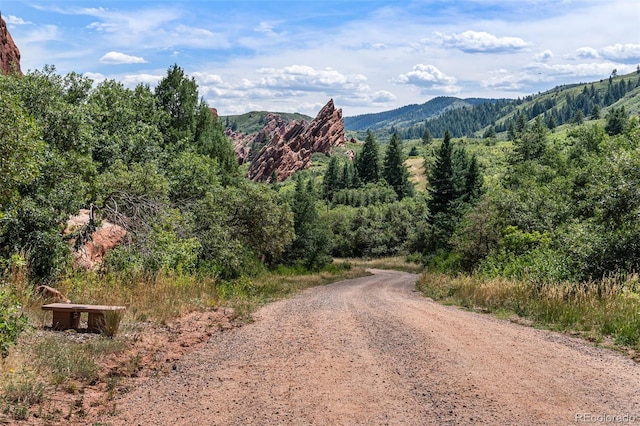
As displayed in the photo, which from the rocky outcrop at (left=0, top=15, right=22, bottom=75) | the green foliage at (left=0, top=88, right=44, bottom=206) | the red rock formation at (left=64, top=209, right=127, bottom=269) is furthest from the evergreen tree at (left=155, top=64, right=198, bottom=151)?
the green foliage at (left=0, top=88, right=44, bottom=206)

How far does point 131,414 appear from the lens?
532cm

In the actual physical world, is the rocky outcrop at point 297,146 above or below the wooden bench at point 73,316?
above

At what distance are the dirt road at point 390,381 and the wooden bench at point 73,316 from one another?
1.80 metres

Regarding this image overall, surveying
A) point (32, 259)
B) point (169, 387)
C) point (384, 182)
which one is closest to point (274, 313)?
point (32, 259)

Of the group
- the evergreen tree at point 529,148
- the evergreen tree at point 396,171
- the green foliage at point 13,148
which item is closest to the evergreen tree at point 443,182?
the evergreen tree at point 529,148

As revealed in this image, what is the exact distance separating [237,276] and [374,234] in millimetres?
60104

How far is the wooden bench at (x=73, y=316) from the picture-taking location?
8258 millimetres

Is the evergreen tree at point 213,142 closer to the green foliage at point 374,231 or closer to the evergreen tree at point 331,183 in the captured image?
the green foliage at point 374,231

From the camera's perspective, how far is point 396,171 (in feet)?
372

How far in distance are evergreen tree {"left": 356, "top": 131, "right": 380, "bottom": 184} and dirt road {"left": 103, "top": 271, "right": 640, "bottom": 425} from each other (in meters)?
108

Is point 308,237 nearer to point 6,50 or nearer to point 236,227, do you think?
point 236,227

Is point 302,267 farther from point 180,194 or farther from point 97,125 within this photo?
point 97,125

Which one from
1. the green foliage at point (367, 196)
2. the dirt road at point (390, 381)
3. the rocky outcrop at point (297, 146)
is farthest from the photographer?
the rocky outcrop at point (297, 146)

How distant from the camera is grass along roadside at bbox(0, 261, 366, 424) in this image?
5320 millimetres
